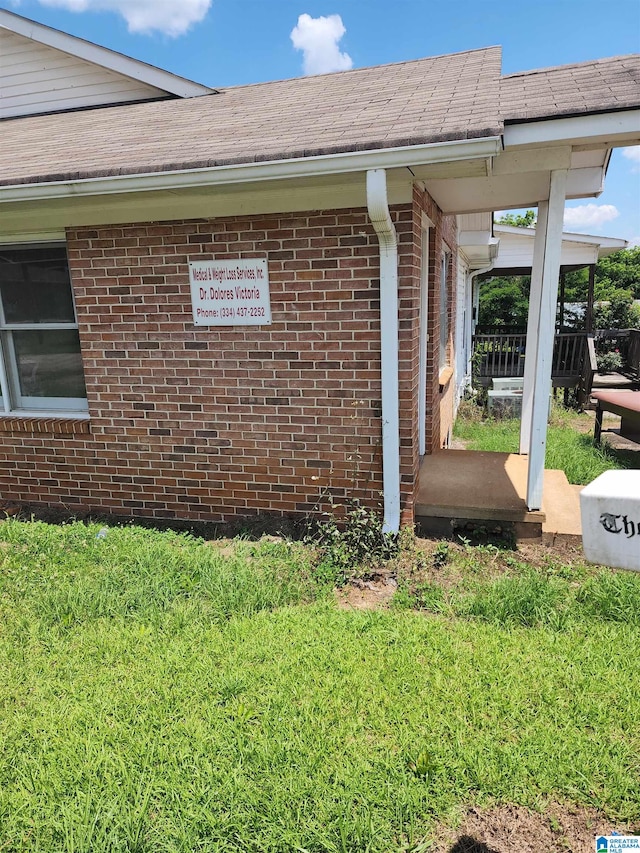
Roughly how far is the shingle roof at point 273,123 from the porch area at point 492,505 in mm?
2672

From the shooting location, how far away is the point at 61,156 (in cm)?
471

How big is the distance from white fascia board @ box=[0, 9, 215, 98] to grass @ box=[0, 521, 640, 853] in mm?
5428

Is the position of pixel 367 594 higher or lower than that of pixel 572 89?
lower

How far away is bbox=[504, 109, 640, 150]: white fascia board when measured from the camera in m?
3.37

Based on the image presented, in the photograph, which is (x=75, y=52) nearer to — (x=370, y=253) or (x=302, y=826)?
(x=370, y=253)

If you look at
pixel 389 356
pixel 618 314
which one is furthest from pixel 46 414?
pixel 618 314

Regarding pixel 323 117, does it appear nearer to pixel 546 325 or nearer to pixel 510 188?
pixel 510 188

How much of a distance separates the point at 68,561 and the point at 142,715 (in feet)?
6.25

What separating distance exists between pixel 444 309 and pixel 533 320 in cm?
175

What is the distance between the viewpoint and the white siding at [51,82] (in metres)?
6.77

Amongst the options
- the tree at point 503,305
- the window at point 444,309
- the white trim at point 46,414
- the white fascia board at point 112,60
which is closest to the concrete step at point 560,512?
the window at point 444,309

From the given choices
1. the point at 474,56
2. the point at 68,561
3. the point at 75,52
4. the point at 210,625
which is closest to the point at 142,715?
the point at 210,625

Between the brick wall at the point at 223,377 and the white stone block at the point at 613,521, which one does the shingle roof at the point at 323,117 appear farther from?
the white stone block at the point at 613,521

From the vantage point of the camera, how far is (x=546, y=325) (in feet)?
13.8
